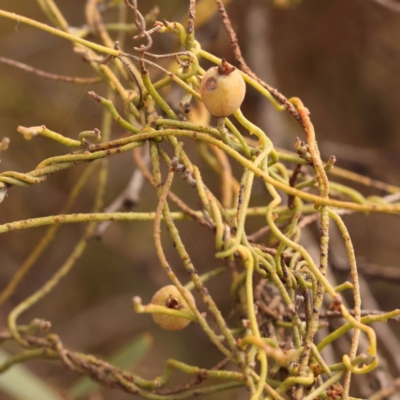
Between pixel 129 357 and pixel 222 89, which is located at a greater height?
pixel 222 89

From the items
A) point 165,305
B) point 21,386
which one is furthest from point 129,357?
point 165,305

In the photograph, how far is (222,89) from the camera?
0.39 metres

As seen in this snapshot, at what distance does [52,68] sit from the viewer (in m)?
1.55

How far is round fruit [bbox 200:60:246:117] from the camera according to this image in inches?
15.2

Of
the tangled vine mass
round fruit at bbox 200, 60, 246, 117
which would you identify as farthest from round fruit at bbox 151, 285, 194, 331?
round fruit at bbox 200, 60, 246, 117

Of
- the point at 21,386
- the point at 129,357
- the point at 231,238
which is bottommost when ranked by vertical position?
the point at 21,386

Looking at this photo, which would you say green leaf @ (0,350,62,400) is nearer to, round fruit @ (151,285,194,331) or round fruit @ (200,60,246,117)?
round fruit @ (151,285,194,331)

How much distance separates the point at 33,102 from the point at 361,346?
3.89 feet

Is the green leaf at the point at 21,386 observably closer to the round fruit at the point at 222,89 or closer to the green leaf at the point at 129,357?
the green leaf at the point at 129,357

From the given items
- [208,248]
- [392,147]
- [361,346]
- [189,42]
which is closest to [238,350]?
[189,42]

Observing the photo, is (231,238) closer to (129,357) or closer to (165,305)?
(165,305)

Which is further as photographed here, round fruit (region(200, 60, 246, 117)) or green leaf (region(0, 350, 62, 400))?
green leaf (region(0, 350, 62, 400))

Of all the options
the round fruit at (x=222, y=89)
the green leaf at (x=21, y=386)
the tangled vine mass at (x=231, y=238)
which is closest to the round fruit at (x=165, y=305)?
the tangled vine mass at (x=231, y=238)

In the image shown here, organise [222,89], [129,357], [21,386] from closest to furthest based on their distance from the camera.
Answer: [222,89]
[21,386]
[129,357]
